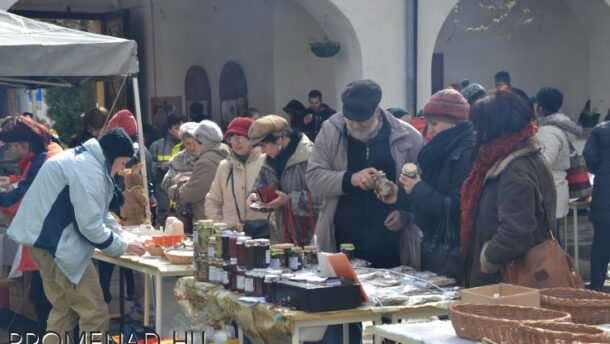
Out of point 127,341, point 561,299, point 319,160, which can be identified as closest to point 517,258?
point 561,299

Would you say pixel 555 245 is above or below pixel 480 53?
below

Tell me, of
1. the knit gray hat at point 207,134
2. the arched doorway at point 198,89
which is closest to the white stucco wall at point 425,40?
the arched doorway at point 198,89

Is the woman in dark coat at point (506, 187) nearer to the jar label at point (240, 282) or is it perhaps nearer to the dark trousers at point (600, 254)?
the jar label at point (240, 282)

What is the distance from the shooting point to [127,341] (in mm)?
6305

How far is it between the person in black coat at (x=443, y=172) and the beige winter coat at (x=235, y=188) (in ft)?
5.84

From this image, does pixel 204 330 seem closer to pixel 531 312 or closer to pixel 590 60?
pixel 531 312

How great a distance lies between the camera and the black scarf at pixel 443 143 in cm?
539

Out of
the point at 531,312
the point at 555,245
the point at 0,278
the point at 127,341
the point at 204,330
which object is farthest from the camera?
the point at 0,278

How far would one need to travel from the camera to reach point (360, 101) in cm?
580

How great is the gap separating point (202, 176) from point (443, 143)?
2.76 m

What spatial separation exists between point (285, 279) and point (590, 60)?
10770mm

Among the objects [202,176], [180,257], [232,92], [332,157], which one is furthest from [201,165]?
[232,92]

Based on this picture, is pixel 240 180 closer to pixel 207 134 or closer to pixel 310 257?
pixel 207 134

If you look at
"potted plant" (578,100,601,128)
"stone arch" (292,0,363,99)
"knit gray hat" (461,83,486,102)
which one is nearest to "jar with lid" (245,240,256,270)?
"knit gray hat" (461,83,486,102)
